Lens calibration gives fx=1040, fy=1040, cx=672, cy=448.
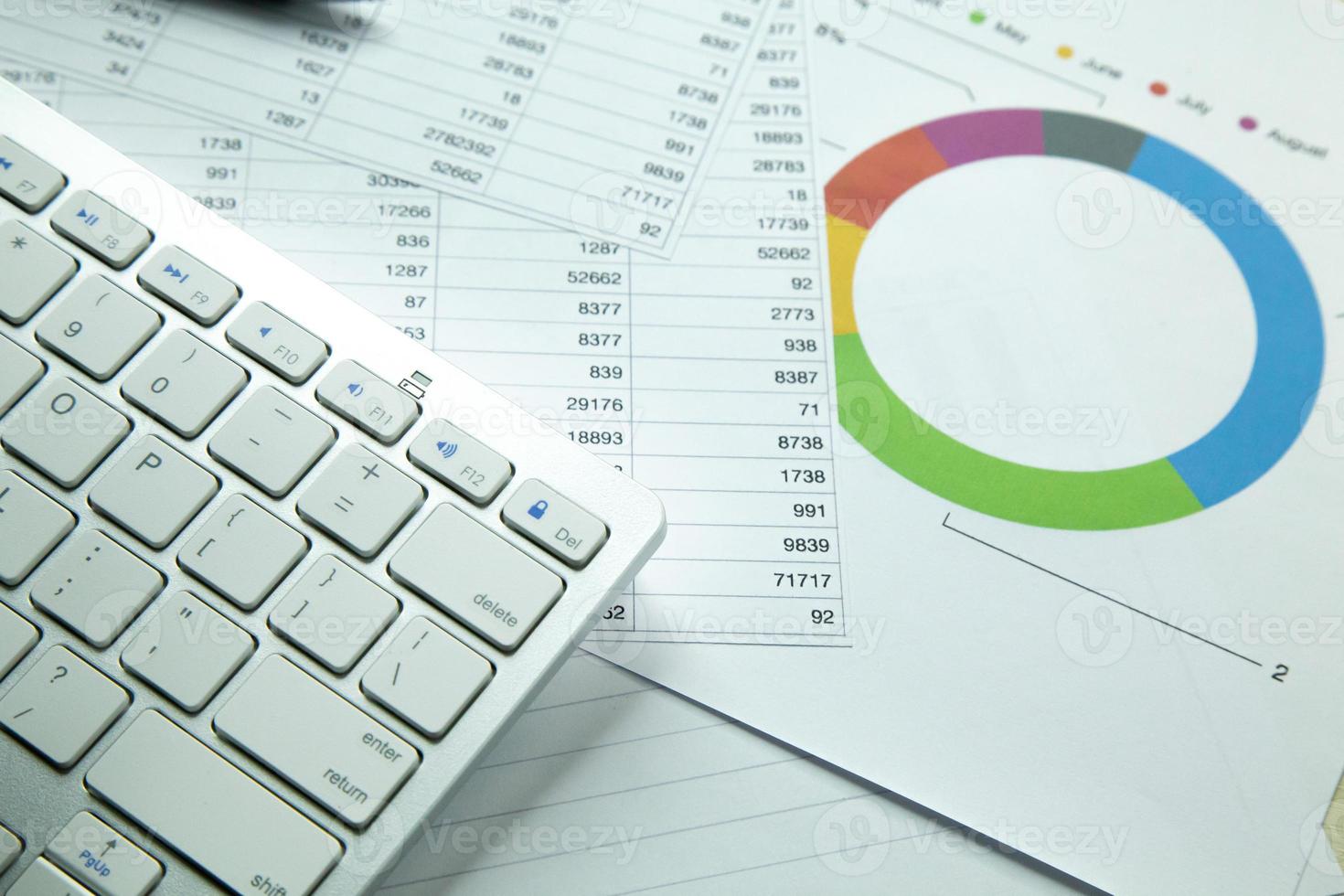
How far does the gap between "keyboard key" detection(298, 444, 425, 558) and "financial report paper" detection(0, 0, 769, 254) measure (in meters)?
0.18

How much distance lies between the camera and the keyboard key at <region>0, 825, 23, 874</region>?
0.99ft

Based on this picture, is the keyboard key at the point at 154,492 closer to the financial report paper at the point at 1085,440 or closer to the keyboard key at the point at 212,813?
the keyboard key at the point at 212,813

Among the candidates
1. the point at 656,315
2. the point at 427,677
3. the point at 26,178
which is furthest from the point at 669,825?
the point at 26,178

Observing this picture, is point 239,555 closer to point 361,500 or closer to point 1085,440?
point 361,500

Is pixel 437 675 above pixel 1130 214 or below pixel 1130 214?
below

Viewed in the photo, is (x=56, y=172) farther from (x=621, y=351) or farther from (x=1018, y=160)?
(x=1018, y=160)

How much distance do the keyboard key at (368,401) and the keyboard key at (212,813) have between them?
0.12 metres

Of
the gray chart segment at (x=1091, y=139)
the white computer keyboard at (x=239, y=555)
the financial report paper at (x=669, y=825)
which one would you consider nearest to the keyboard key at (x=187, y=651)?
the white computer keyboard at (x=239, y=555)

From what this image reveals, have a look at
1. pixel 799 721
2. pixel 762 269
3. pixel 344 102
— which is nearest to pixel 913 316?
pixel 762 269

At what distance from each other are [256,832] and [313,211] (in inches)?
11.4

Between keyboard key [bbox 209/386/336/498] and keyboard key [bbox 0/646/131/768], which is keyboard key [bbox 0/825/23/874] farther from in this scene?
keyboard key [bbox 209/386/336/498]

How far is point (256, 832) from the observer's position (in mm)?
312

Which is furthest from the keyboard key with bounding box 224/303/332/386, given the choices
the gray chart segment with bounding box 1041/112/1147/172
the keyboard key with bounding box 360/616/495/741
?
the gray chart segment with bounding box 1041/112/1147/172

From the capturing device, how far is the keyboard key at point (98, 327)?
362 millimetres
